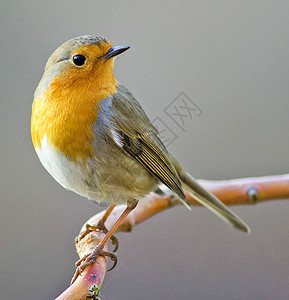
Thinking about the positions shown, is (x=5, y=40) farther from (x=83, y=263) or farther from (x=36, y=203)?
(x=83, y=263)

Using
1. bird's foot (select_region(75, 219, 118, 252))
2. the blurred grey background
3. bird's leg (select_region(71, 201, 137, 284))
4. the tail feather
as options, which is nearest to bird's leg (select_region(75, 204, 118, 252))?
bird's foot (select_region(75, 219, 118, 252))

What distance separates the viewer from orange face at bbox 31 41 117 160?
1.85 m

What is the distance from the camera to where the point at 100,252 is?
1933mm

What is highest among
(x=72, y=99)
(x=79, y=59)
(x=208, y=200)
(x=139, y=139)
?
(x=79, y=59)

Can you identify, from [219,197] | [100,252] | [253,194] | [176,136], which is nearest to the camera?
[100,252]

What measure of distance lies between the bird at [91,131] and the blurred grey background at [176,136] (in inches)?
44.7

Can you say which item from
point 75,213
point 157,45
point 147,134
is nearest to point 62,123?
point 147,134

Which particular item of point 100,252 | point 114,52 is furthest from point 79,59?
point 100,252

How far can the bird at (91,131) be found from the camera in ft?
6.12

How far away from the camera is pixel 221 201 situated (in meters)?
2.33

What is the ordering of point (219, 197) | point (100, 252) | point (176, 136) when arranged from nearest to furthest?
point (100, 252) → point (219, 197) → point (176, 136)

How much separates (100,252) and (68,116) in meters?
0.58

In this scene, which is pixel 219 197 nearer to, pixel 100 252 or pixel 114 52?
pixel 100 252

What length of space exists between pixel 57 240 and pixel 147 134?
1.49 meters
